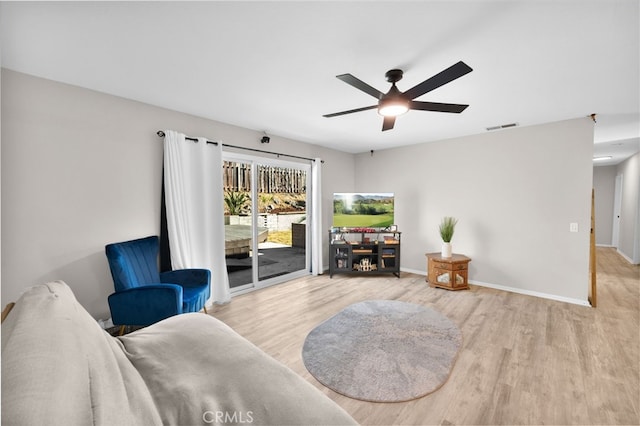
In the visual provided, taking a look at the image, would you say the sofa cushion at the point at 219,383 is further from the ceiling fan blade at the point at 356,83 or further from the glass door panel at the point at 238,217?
the glass door panel at the point at 238,217

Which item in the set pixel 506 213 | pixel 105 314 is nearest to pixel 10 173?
pixel 105 314

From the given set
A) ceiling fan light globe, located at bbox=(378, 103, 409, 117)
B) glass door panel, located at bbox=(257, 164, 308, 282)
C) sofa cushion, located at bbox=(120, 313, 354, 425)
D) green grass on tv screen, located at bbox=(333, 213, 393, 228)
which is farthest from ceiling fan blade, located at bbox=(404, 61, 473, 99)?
green grass on tv screen, located at bbox=(333, 213, 393, 228)

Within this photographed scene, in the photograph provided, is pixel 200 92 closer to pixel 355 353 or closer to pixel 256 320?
pixel 256 320

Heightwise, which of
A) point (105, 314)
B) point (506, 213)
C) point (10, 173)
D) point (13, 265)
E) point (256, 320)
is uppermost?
point (10, 173)

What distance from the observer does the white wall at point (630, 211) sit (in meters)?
5.43

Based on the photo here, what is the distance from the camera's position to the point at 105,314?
8.84 feet

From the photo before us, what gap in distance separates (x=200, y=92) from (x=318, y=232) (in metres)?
2.99

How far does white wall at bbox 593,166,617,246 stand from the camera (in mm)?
7164

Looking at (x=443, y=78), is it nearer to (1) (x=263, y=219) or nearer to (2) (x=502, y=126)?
(2) (x=502, y=126)

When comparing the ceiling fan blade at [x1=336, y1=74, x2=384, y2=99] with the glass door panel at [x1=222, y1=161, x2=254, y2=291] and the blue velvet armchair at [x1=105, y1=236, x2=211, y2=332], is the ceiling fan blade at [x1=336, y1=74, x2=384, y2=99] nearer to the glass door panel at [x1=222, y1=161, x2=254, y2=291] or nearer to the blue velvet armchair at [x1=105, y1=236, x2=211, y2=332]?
the blue velvet armchair at [x1=105, y1=236, x2=211, y2=332]

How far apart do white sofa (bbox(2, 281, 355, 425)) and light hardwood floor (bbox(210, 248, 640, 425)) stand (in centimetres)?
104

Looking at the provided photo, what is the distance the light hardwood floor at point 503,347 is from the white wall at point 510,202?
1.33 feet

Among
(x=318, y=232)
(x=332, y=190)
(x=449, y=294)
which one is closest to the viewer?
(x=449, y=294)

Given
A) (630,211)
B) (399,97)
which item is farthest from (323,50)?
(630,211)
